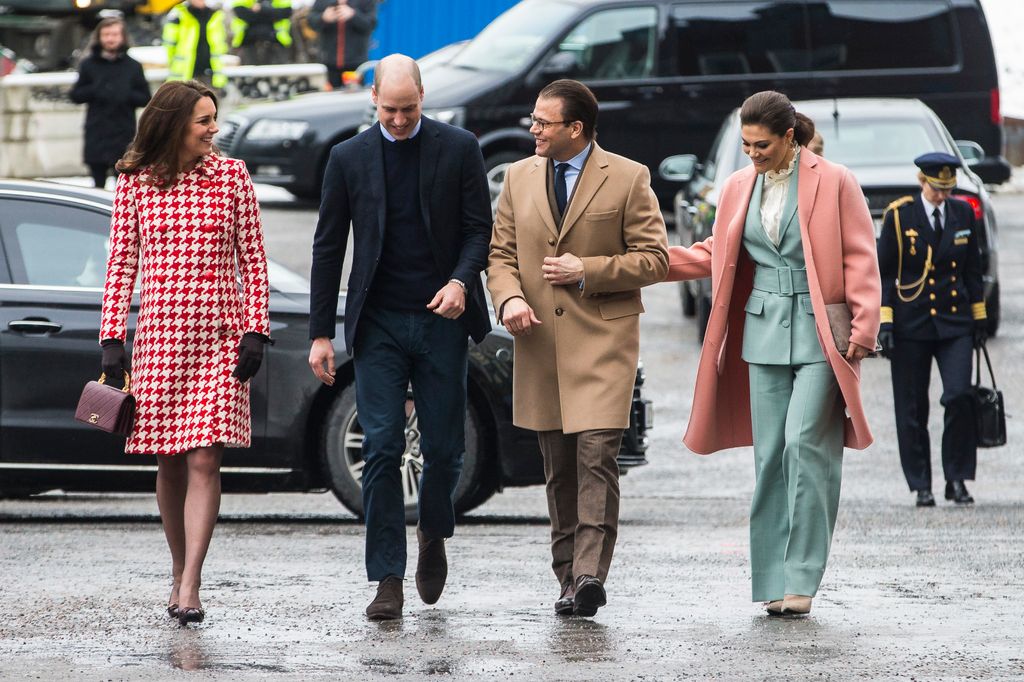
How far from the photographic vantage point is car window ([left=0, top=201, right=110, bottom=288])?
374 inches

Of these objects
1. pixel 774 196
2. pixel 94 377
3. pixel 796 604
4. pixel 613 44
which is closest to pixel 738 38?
pixel 613 44

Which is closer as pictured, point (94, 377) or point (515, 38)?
point (94, 377)

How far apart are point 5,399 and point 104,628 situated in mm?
2863

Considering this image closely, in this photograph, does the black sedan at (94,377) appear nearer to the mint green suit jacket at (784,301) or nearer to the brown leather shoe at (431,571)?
the brown leather shoe at (431,571)

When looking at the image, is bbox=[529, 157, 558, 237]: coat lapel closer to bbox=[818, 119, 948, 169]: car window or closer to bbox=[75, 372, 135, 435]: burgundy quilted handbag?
bbox=[75, 372, 135, 435]: burgundy quilted handbag

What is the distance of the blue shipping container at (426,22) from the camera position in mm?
27688

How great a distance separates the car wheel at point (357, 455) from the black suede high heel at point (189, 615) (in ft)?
8.94

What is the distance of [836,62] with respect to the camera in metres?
19.7

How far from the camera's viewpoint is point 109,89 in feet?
56.1

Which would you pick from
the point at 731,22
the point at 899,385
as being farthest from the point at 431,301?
the point at 731,22

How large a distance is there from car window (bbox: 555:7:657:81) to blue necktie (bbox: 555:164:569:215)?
39.1ft

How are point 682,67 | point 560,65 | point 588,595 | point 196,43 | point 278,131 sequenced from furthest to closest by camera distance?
point 196,43, point 278,131, point 682,67, point 560,65, point 588,595

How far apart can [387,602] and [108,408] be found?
111 cm

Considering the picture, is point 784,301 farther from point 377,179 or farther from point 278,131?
point 278,131
